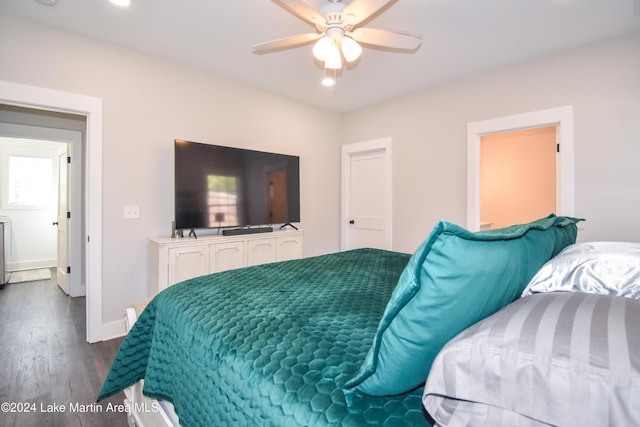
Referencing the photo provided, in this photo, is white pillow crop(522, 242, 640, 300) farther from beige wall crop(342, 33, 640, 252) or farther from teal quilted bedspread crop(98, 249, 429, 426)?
beige wall crop(342, 33, 640, 252)

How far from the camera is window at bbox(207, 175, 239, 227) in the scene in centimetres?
322

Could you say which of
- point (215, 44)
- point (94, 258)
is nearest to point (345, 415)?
point (94, 258)

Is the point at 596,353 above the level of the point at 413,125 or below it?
below

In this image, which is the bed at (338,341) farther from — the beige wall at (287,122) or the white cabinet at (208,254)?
the beige wall at (287,122)

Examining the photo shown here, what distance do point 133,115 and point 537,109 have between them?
12.8ft

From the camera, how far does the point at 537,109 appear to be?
3.00 m

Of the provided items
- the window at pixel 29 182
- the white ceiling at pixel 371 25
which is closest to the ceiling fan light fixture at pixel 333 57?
the white ceiling at pixel 371 25

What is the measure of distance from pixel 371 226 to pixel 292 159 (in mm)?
1531

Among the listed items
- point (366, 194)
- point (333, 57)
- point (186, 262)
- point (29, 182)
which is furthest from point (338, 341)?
point (29, 182)

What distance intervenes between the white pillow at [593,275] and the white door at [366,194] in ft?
10.7

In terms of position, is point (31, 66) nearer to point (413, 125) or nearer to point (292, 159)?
point (292, 159)

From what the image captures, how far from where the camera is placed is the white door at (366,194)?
14.2 ft

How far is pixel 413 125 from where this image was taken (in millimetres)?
3959

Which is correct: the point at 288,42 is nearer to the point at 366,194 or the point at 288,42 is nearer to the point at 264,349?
the point at 264,349
